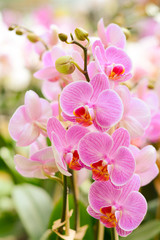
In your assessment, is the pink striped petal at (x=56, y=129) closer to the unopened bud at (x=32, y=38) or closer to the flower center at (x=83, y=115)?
the flower center at (x=83, y=115)

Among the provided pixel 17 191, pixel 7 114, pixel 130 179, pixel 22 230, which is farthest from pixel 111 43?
pixel 7 114

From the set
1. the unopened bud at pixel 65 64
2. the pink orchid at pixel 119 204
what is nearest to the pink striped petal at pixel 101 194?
the pink orchid at pixel 119 204

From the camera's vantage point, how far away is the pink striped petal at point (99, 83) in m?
0.28

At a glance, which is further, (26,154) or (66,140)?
(26,154)

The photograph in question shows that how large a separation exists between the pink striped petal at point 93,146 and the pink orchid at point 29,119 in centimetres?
7

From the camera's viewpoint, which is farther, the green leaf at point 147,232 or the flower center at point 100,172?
the green leaf at point 147,232

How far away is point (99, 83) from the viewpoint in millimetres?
282

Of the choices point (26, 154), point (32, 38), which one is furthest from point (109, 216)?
point (26, 154)

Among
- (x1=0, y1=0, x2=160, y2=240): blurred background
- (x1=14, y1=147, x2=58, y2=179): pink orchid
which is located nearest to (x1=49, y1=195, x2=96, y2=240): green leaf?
(x1=0, y1=0, x2=160, y2=240): blurred background

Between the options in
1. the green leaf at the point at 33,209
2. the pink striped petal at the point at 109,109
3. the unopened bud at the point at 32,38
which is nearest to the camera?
the pink striped petal at the point at 109,109

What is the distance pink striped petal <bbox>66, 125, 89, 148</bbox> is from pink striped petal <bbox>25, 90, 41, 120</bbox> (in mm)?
55

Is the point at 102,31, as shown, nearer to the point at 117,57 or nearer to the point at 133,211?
the point at 117,57

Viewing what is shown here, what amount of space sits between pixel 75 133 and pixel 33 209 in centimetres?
31

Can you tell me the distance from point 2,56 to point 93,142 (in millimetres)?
618
